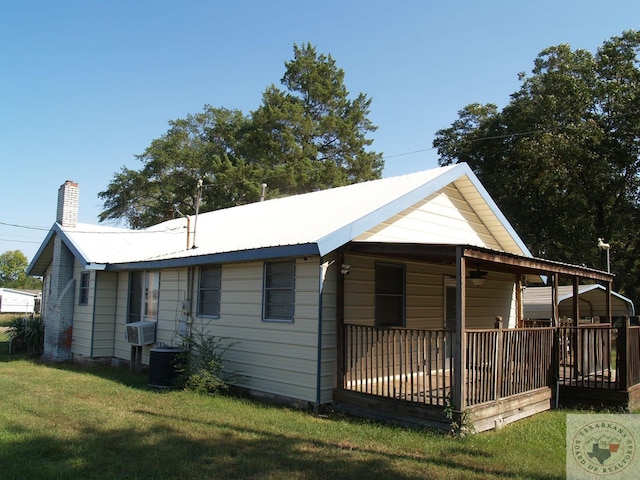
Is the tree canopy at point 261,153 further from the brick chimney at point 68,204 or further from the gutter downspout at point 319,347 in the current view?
the gutter downspout at point 319,347

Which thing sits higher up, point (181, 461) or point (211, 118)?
point (211, 118)

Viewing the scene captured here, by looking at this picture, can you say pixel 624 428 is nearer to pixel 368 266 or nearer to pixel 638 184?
pixel 368 266

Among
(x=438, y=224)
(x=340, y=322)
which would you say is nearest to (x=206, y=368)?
(x=340, y=322)

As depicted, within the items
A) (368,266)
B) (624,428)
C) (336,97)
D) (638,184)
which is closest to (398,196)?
(368,266)

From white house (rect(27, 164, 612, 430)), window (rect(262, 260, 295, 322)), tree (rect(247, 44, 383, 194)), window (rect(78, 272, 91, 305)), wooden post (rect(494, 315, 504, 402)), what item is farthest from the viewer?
tree (rect(247, 44, 383, 194))

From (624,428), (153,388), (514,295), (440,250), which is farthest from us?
(514,295)

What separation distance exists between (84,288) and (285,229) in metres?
7.89

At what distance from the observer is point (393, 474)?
570 centimetres

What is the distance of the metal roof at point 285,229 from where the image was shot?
9.35 metres

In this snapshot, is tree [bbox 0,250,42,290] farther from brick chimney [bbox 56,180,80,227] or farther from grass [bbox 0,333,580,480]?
grass [bbox 0,333,580,480]

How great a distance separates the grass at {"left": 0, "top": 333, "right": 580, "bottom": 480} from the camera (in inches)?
226

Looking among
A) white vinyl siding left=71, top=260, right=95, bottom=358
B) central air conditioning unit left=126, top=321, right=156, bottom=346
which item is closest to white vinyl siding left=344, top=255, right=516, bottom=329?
central air conditioning unit left=126, top=321, right=156, bottom=346

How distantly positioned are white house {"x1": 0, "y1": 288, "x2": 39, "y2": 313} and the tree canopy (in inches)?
865

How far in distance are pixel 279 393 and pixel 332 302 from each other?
190 centimetres
